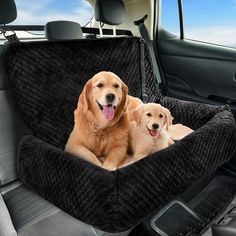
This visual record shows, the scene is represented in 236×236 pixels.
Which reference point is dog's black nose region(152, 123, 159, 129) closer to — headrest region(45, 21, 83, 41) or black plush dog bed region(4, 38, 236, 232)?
black plush dog bed region(4, 38, 236, 232)

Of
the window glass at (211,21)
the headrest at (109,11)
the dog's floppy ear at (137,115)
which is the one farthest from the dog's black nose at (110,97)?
the window glass at (211,21)

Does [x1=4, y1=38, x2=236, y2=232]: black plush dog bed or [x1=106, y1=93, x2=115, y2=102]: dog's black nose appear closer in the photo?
[x1=4, y1=38, x2=236, y2=232]: black plush dog bed

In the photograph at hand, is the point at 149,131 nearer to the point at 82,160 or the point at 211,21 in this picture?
the point at 82,160

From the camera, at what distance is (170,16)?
2.13m

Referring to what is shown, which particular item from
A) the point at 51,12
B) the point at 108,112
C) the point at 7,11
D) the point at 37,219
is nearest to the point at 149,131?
the point at 108,112

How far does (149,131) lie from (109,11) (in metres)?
0.81

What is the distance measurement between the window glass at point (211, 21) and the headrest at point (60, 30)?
0.75 meters

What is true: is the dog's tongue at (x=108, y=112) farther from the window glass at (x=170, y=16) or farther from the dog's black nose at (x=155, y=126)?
the window glass at (x=170, y=16)

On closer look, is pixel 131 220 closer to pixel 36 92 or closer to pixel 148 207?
pixel 148 207

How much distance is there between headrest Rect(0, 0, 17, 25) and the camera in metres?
1.34

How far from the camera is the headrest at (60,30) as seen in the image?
5.20ft

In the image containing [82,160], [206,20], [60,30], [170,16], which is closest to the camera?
[82,160]

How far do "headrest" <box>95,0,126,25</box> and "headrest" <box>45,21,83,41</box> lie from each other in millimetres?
152

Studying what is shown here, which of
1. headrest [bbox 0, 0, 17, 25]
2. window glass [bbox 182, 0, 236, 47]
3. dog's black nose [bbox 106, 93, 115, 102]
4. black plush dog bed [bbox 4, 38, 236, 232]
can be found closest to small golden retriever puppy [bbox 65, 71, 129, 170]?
dog's black nose [bbox 106, 93, 115, 102]
